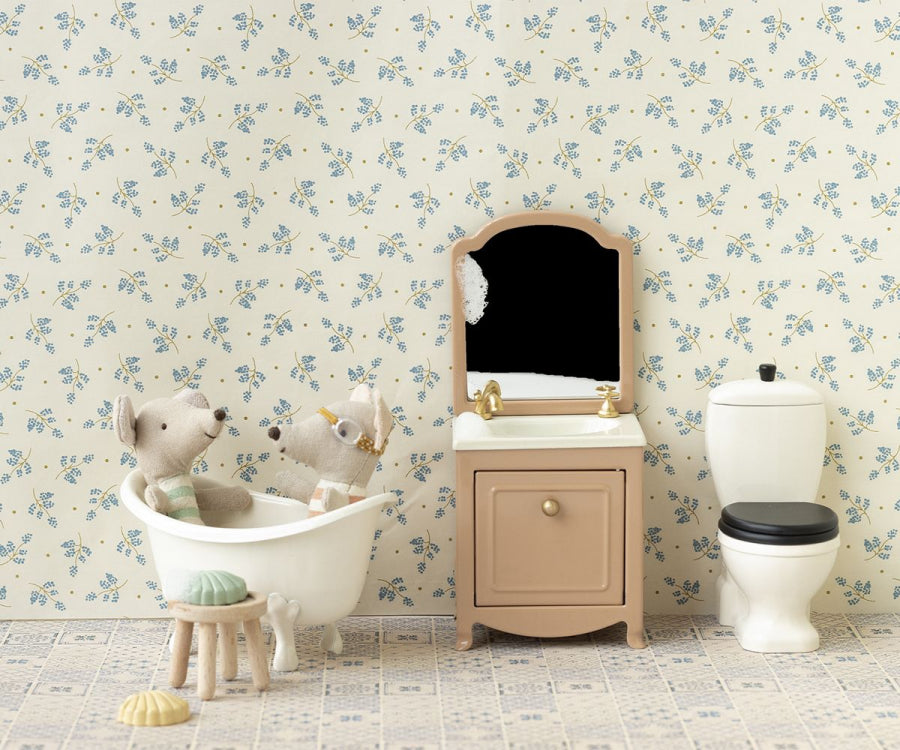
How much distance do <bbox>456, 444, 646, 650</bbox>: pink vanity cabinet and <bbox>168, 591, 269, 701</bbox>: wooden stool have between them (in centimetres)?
60

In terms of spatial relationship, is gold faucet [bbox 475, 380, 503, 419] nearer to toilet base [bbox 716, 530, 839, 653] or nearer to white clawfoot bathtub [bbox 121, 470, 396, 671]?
white clawfoot bathtub [bbox 121, 470, 396, 671]

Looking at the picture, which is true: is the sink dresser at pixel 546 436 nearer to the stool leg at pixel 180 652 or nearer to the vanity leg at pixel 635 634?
the vanity leg at pixel 635 634

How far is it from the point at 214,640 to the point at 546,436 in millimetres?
1076

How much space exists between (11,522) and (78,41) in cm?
144

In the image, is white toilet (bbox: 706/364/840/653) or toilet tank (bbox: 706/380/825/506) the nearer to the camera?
white toilet (bbox: 706/364/840/653)

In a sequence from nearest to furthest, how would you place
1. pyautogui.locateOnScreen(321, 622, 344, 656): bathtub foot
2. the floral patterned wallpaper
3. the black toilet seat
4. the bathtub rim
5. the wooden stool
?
1. the wooden stool
2. the bathtub rim
3. the black toilet seat
4. pyautogui.locateOnScreen(321, 622, 344, 656): bathtub foot
5. the floral patterned wallpaper

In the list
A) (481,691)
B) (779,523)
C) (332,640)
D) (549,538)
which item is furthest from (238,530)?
(779,523)

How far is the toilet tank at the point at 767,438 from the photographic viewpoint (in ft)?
10.9

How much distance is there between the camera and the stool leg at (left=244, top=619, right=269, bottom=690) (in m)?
2.90

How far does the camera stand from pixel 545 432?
3.37 metres

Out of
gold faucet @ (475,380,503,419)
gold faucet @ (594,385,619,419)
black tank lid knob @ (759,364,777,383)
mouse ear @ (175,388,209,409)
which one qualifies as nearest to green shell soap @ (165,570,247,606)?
mouse ear @ (175,388,209,409)

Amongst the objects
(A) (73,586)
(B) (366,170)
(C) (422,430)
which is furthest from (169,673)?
(B) (366,170)

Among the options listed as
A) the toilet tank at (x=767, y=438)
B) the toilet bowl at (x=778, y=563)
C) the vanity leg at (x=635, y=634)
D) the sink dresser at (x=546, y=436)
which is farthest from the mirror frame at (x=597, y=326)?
the vanity leg at (x=635, y=634)

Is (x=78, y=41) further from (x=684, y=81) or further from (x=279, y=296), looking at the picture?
(x=684, y=81)
